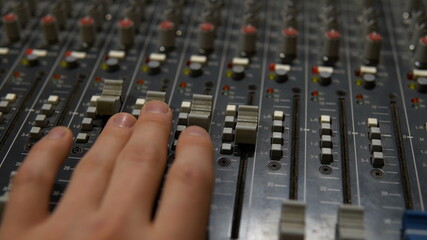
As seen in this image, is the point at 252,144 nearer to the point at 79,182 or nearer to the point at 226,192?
the point at 226,192

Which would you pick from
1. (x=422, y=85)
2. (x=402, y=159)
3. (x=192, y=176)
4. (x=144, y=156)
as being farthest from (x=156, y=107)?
(x=422, y=85)

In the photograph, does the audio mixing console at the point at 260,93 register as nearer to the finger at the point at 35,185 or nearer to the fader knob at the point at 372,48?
the fader knob at the point at 372,48

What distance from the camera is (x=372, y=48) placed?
2.25 meters

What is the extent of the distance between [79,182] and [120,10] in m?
1.41

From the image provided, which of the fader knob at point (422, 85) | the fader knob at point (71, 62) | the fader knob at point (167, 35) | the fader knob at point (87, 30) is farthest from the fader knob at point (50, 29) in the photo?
the fader knob at point (422, 85)

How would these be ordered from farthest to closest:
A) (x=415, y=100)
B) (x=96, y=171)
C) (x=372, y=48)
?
(x=372, y=48)
(x=415, y=100)
(x=96, y=171)

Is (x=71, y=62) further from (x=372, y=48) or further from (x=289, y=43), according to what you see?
(x=372, y=48)

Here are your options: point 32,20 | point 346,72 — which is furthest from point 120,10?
point 346,72

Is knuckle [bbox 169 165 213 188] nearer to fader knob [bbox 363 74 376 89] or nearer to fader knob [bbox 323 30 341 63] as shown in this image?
fader knob [bbox 363 74 376 89]

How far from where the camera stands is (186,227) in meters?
1.36

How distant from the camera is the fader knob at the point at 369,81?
2094 mm

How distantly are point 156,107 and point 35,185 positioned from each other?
19.3 inches

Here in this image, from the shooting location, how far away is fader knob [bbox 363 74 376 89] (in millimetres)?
2094

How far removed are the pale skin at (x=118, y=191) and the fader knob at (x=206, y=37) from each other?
763mm
